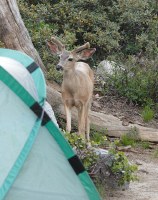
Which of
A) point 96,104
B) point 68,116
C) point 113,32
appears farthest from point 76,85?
point 113,32

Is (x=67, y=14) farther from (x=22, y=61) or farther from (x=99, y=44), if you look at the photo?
(x=22, y=61)

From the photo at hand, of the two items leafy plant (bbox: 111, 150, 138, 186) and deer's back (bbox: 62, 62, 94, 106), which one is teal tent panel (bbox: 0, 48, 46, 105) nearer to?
leafy plant (bbox: 111, 150, 138, 186)

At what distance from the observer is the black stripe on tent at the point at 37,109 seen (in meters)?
6.83

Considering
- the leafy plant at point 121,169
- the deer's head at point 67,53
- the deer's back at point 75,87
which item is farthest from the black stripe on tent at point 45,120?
the deer's back at point 75,87

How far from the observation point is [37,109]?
6.85 m

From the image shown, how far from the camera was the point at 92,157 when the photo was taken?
8.59 metres

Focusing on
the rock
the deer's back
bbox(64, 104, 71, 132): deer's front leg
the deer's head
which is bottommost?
the rock

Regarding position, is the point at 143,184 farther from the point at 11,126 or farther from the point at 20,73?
the point at 11,126

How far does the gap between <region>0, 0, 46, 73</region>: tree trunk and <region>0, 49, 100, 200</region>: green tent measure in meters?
5.44

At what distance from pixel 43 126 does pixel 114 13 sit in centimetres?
1026

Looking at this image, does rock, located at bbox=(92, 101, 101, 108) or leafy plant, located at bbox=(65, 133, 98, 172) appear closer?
leafy plant, located at bbox=(65, 133, 98, 172)

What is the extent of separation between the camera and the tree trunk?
12.2 m

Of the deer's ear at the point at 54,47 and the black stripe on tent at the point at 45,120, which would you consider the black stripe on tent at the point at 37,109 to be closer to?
the black stripe on tent at the point at 45,120

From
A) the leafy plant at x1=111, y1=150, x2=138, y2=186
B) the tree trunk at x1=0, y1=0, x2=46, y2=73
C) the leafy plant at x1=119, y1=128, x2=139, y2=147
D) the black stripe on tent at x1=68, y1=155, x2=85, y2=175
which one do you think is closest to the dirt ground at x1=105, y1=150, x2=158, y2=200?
the leafy plant at x1=111, y1=150, x2=138, y2=186
